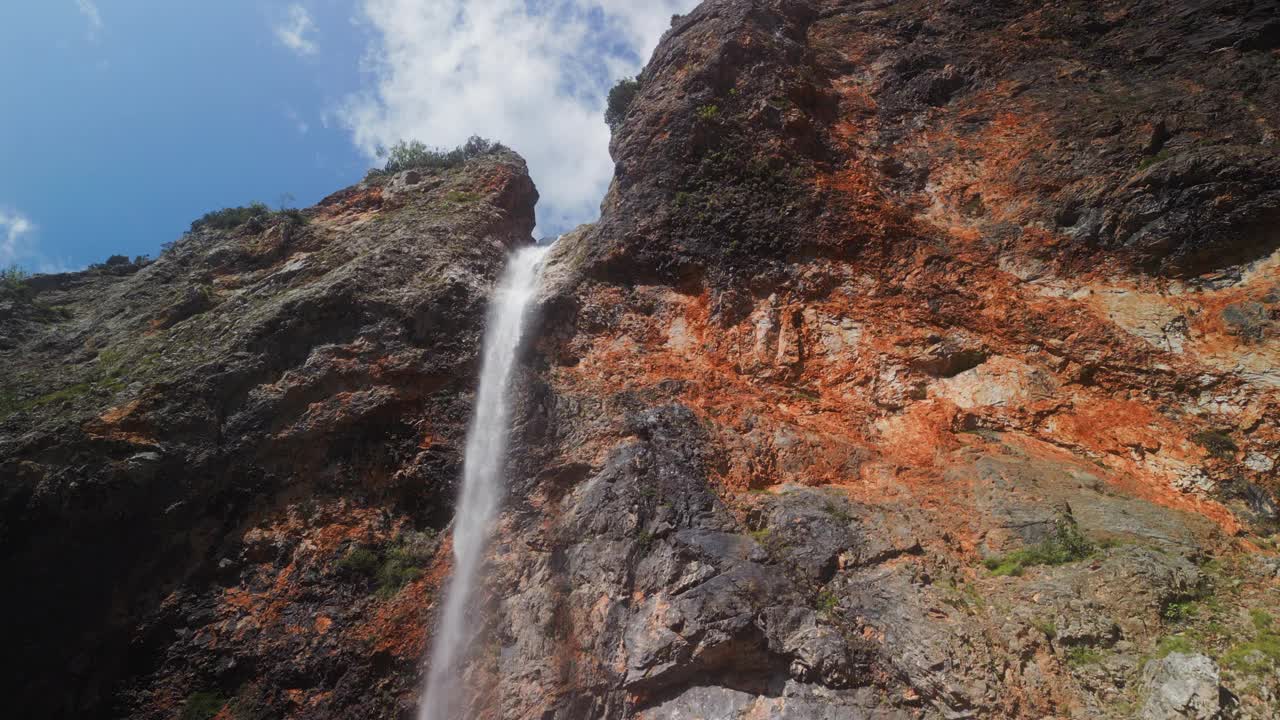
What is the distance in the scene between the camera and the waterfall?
8844mm

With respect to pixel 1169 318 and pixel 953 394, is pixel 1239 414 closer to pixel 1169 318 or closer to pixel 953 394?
pixel 1169 318

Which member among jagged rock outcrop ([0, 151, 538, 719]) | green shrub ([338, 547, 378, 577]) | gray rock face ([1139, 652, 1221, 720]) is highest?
jagged rock outcrop ([0, 151, 538, 719])

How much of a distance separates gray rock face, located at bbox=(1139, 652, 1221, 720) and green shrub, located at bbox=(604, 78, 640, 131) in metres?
22.3

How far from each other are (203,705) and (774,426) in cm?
904

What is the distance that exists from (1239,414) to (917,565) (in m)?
3.97

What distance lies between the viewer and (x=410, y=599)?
9602mm

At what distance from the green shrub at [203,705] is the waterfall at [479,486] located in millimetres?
Result: 2959

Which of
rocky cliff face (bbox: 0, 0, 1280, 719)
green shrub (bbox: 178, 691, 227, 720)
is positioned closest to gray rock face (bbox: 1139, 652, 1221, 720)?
rocky cliff face (bbox: 0, 0, 1280, 719)

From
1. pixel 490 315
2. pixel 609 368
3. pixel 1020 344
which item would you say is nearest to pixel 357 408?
pixel 490 315

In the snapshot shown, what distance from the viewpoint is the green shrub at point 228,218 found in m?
17.5

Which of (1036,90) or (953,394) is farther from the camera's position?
(1036,90)

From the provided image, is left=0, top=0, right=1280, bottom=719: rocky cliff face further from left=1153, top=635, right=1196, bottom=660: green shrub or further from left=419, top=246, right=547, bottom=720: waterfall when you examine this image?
left=419, top=246, right=547, bottom=720: waterfall

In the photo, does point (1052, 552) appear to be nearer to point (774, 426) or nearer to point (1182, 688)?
point (1182, 688)

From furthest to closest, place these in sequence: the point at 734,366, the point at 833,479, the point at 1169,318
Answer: the point at 734,366
the point at 833,479
the point at 1169,318
